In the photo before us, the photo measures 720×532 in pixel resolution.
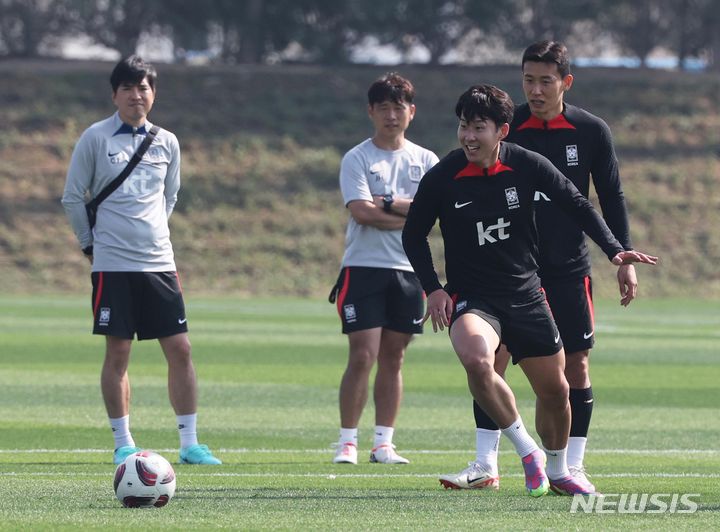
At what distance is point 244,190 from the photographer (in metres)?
43.0

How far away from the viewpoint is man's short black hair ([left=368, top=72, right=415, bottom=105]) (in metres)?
10.1

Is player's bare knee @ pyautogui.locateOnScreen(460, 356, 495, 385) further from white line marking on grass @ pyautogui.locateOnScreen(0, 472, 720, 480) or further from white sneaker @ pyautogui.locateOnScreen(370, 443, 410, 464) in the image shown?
white sneaker @ pyautogui.locateOnScreen(370, 443, 410, 464)

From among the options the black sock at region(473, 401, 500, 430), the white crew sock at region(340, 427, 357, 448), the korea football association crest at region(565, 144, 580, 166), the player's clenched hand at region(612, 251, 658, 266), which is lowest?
the white crew sock at region(340, 427, 357, 448)

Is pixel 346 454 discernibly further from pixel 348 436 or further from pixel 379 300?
pixel 379 300

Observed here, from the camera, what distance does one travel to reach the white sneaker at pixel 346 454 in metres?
9.81

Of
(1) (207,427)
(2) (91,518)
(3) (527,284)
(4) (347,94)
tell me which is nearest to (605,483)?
(3) (527,284)

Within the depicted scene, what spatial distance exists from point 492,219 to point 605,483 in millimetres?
1704

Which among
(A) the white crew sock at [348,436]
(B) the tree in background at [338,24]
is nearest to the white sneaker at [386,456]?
(A) the white crew sock at [348,436]

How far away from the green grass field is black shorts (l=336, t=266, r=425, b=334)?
0.89 meters

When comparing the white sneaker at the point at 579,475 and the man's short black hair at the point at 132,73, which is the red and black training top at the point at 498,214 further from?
the man's short black hair at the point at 132,73

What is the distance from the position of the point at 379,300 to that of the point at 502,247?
2.35 m

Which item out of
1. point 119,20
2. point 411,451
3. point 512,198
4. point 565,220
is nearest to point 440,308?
point 512,198

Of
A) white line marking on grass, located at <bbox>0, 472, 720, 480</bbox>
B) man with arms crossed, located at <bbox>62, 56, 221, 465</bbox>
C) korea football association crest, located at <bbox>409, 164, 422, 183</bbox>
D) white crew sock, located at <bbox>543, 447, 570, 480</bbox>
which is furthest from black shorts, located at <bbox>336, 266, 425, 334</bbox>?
white crew sock, located at <bbox>543, 447, 570, 480</bbox>

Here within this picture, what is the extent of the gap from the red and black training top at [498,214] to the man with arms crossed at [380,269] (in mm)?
2126
